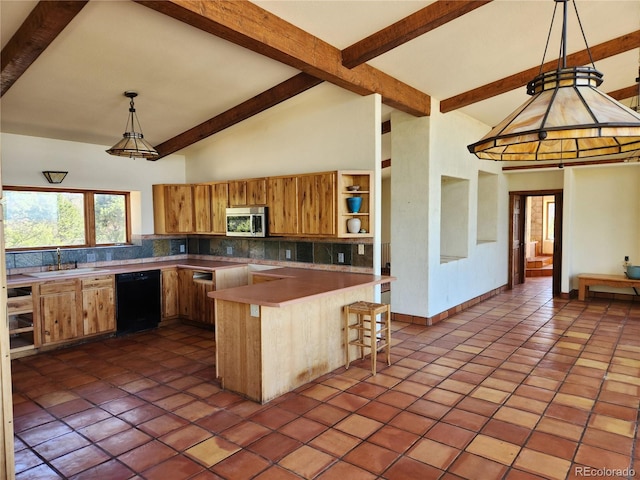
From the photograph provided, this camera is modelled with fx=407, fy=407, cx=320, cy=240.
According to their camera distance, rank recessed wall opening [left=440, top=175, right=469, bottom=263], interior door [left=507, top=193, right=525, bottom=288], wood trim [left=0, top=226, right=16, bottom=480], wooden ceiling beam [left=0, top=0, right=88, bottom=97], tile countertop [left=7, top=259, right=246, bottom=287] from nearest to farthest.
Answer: wood trim [left=0, top=226, right=16, bottom=480] → wooden ceiling beam [left=0, top=0, right=88, bottom=97] → tile countertop [left=7, top=259, right=246, bottom=287] → recessed wall opening [left=440, top=175, right=469, bottom=263] → interior door [left=507, top=193, right=525, bottom=288]

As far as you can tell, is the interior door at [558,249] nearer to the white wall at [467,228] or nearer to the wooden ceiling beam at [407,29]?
the white wall at [467,228]

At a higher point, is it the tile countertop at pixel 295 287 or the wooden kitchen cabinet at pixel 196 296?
the tile countertop at pixel 295 287

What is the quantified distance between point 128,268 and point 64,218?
1061mm

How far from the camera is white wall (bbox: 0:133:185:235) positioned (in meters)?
4.83

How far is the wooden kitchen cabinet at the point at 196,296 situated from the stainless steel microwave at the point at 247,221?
0.70 metres

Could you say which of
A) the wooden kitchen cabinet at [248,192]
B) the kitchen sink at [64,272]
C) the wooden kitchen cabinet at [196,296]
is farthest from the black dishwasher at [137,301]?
the wooden kitchen cabinet at [248,192]

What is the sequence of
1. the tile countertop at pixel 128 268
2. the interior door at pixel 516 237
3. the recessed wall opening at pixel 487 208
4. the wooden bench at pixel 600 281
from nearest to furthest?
the tile countertop at pixel 128 268, the wooden bench at pixel 600 281, the recessed wall opening at pixel 487 208, the interior door at pixel 516 237

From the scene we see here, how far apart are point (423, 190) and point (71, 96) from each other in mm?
4248

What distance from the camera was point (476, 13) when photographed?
3641mm

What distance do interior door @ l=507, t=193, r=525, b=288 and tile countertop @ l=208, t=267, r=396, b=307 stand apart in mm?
5077

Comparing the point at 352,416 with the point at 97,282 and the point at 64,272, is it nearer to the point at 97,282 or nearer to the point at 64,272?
the point at 97,282
